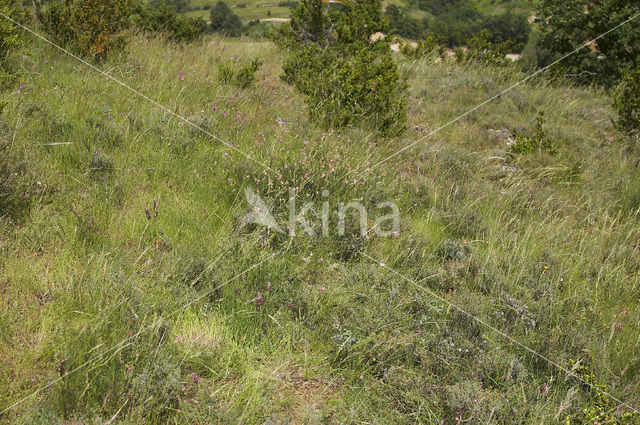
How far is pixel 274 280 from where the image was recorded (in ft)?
8.70

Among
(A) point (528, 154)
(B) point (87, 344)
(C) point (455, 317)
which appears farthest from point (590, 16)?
(B) point (87, 344)

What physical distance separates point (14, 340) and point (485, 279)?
275 centimetres

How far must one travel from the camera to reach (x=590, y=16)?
1167 centimetres

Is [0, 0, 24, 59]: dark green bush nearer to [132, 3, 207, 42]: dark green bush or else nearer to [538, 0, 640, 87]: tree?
[132, 3, 207, 42]: dark green bush

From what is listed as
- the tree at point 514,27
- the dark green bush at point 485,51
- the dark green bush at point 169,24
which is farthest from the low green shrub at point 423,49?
the tree at point 514,27

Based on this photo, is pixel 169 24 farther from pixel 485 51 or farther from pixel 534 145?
pixel 534 145

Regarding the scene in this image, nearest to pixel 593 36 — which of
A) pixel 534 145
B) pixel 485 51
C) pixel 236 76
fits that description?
pixel 485 51

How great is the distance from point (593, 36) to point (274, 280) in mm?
13305

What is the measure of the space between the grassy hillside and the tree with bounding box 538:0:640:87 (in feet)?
28.2

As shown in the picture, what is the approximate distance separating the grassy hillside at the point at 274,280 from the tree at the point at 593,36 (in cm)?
859

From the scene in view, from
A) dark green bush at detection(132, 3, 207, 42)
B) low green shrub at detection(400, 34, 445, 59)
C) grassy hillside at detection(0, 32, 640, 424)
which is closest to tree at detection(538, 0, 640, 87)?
low green shrub at detection(400, 34, 445, 59)

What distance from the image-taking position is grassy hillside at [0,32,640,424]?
201 centimetres

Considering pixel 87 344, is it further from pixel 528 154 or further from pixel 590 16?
pixel 590 16

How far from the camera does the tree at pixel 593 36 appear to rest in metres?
11.2
